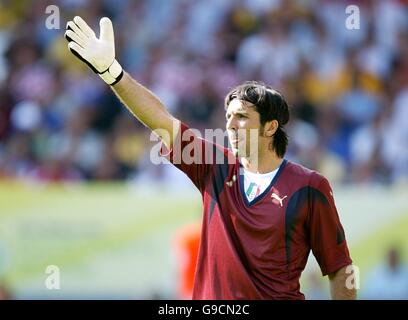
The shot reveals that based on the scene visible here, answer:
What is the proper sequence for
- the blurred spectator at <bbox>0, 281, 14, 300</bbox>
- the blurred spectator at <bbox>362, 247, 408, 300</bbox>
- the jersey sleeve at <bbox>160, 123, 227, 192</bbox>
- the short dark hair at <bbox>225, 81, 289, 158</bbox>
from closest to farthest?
the jersey sleeve at <bbox>160, 123, 227, 192</bbox> < the short dark hair at <bbox>225, 81, 289, 158</bbox> < the blurred spectator at <bbox>0, 281, 14, 300</bbox> < the blurred spectator at <bbox>362, 247, 408, 300</bbox>

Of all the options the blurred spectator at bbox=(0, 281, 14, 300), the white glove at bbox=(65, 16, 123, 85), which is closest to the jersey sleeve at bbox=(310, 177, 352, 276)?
the white glove at bbox=(65, 16, 123, 85)

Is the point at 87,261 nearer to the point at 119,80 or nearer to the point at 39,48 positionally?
the point at 39,48

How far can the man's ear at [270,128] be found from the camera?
553 centimetres

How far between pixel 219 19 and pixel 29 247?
438 centimetres

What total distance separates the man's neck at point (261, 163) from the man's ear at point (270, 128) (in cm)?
11

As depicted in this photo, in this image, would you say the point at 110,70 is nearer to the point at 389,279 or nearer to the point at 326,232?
the point at 326,232

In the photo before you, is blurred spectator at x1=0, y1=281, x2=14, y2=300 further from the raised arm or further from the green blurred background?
the raised arm

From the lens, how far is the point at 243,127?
17.8 feet

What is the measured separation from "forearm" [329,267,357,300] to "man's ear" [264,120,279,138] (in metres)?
0.86

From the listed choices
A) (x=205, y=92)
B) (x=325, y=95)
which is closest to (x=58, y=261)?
(x=205, y=92)

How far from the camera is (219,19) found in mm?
13258

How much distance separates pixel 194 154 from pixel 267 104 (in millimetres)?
503

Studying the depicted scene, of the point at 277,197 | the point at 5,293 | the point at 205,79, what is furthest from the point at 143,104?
the point at 205,79

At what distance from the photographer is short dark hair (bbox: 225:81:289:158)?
5.48 meters
